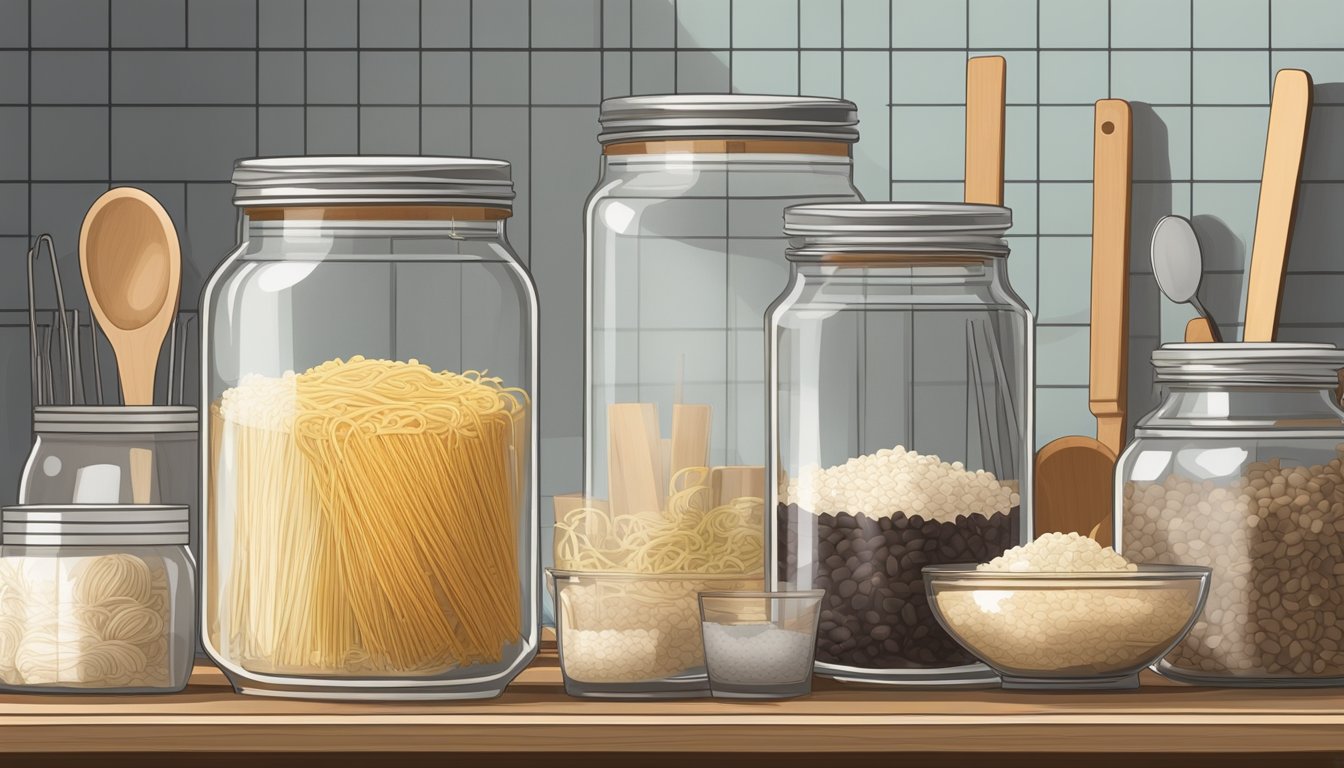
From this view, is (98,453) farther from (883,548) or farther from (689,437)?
(883,548)

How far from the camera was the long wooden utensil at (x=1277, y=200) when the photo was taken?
1.28 m

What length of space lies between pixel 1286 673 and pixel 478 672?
0.43 m

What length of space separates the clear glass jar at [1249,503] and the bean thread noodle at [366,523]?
1.20 feet

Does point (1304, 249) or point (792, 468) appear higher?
point (1304, 249)

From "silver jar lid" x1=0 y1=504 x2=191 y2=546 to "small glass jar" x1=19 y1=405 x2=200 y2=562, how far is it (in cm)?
12

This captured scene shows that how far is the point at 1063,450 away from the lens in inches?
48.9

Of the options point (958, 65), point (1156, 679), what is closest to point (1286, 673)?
point (1156, 679)

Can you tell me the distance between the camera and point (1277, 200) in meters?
1.29

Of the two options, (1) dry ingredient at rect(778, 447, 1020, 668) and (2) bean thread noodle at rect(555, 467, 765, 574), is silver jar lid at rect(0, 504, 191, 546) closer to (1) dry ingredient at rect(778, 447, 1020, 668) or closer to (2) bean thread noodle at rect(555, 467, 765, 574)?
(2) bean thread noodle at rect(555, 467, 765, 574)

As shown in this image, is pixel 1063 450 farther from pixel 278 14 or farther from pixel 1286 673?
pixel 278 14

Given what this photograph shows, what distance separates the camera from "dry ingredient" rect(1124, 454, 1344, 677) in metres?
0.83

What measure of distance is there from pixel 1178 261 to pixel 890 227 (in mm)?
556

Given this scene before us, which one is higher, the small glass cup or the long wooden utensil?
the long wooden utensil

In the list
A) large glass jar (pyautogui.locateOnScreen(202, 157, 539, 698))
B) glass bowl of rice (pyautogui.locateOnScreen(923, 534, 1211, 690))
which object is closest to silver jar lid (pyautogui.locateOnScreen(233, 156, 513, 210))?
large glass jar (pyautogui.locateOnScreen(202, 157, 539, 698))
